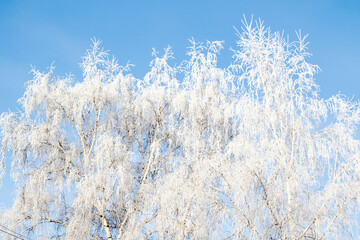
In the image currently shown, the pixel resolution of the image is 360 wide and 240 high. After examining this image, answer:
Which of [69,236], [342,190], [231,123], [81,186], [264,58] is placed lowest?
[342,190]

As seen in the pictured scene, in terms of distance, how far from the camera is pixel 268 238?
19.5 feet

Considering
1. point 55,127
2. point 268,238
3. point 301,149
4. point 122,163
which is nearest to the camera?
point 268,238

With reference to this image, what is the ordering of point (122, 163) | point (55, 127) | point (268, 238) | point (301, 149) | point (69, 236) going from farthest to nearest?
point (55, 127) → point (122, 163) → point (69, 236) → point (301, 149) → point (268, 238)

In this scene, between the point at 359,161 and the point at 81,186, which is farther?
the point at 81,186

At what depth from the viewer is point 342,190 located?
19.6 feet

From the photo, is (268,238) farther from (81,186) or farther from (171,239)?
(81,186)

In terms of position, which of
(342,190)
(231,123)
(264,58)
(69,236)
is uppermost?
(231,123)

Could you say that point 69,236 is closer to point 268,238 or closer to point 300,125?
point 268,238

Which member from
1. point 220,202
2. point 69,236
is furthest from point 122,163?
point 220,202

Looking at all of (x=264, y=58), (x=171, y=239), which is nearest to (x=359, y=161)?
(x=264, y=58)

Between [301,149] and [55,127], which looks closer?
[301,149]

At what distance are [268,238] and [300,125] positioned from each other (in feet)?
5.96

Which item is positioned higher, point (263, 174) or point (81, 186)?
point (81, 186)

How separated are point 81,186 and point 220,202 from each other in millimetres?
3738
